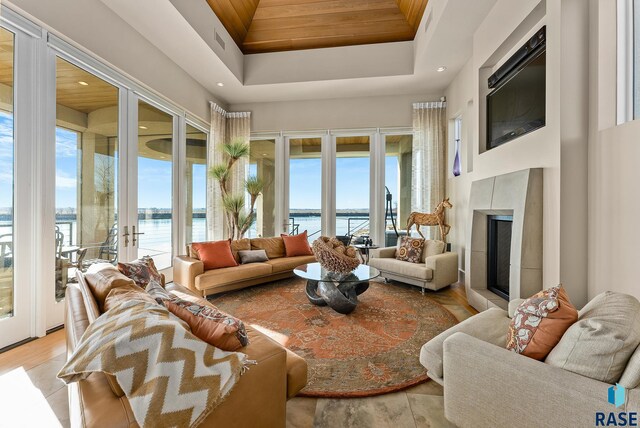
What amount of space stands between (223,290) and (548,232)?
143 inches

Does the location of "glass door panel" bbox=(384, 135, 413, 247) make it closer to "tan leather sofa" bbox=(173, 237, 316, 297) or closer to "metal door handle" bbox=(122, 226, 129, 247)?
"tan leather sofa" bbox=(173, 237, 316, 297)

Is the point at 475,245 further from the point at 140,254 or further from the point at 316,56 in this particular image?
the point at 140,254

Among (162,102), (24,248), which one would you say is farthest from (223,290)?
(162,102)

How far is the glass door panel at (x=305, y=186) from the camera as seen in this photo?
19.8 feet

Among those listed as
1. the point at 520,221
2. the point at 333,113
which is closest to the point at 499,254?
the point at 520,221

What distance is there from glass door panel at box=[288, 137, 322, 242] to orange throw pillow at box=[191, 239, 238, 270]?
2.12 m

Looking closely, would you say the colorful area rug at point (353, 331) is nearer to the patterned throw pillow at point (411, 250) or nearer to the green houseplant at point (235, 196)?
the patterned throw pillow at point (411, 250)

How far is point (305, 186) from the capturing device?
6.08m

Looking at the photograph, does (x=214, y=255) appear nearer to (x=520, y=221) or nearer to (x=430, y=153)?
(x=520, y=221)

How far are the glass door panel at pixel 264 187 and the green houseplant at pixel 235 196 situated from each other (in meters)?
0.42

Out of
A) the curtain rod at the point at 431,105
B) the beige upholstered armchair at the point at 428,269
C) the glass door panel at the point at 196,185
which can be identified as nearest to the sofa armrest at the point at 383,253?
the beige upholstered armchair at the point at 428,269

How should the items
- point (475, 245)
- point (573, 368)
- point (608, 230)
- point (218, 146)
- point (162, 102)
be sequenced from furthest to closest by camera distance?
1. point (218, 146)
2. point (162, 102)
3. point (475, 245)
4. point (608, 230)
5. point (573, 368)

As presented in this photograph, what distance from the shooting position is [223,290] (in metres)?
3.88

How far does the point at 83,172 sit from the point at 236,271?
2.01m
